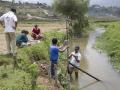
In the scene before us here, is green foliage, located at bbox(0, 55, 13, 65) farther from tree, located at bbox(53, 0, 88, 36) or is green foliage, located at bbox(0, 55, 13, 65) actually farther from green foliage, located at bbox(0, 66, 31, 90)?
tree, located at bbox(53, 0, 88, 36)

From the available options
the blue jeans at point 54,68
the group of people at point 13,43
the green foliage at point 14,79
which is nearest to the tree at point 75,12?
the group of people at point 13,43

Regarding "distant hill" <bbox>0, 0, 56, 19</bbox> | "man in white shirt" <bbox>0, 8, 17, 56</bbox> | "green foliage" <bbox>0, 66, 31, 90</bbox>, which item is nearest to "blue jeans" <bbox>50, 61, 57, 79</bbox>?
"green foliage" <bbox>0, 66, 31, 90</bbox>

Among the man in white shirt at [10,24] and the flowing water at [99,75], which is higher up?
the man in white shirt at [10,24]

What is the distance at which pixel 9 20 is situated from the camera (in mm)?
12727

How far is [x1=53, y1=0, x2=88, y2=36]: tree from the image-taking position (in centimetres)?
4201

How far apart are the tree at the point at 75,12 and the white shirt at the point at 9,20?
1123 inches

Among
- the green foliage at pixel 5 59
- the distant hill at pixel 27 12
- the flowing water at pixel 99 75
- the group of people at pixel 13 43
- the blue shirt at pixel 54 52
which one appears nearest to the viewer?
the blue shirt at pixel 54 52

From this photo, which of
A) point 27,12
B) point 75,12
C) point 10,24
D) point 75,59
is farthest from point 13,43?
point 27,12

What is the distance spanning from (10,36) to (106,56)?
11.1 metres

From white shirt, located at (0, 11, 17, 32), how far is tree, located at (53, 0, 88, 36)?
1123 inches

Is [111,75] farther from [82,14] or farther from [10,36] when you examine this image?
[82,14]

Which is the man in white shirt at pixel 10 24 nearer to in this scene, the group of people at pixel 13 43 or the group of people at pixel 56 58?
the group of people at pixel 13 43

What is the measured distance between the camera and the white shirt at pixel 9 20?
1267 centimetres

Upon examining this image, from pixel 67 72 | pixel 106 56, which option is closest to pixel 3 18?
pixel 67 72
